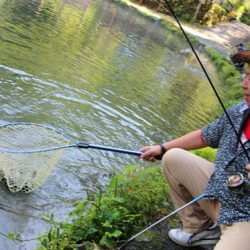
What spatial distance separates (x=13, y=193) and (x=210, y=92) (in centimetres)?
1409

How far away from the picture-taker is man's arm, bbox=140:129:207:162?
158 inches

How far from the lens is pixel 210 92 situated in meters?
18.7

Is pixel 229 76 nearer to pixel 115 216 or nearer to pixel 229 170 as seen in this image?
pixel 115 216

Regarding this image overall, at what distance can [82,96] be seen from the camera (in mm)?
11445

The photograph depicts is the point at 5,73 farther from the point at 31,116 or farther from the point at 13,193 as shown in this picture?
the point at 13,193

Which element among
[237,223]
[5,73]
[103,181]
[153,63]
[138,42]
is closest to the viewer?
[237,223]

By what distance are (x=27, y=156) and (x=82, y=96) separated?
612cm

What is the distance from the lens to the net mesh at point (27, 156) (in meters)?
5.44

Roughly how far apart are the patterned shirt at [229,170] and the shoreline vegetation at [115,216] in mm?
1117

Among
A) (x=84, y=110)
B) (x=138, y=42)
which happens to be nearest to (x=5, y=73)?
(x=84, y=110)

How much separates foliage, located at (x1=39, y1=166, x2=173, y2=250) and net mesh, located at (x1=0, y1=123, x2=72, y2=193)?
32.4 inches

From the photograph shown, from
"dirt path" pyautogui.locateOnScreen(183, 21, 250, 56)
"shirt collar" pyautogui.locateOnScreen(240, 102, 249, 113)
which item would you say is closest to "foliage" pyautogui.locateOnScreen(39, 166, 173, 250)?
"shirt collar" pyautogui.locateOnScreen(240, 102, 249, 113)

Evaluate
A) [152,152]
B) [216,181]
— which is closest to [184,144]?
[152,152]

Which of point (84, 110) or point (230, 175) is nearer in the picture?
point (230, 175)
